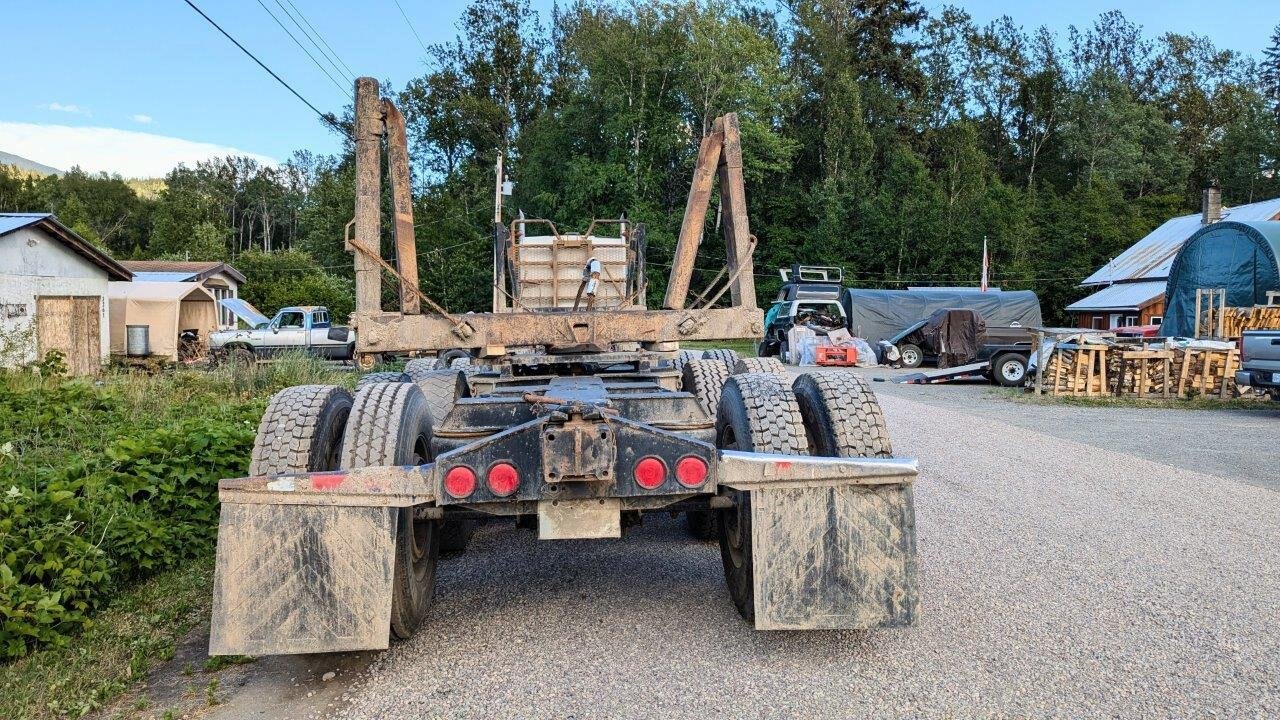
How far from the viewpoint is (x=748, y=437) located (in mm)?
4426

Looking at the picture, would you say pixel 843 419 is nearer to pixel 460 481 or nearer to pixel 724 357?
pixel 460 481

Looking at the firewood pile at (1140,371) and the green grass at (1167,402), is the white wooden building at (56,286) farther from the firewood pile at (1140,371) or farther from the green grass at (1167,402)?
the firewood pile at (1140,371)

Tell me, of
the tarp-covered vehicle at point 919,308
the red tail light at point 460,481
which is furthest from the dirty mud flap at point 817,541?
the tarp-covered vehicle at point 919,308

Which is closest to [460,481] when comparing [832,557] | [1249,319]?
[832,557]

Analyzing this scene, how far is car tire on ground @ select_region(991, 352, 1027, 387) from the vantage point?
2188 cm

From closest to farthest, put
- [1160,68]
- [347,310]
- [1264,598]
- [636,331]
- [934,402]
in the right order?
[1264,598]
[636,331]
[934,402]
[347,310]
[1160,68]

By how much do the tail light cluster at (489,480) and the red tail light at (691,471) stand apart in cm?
67

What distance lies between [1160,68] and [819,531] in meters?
85.4

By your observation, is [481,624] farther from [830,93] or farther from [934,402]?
[830,93]

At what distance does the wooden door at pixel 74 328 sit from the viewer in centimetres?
2322

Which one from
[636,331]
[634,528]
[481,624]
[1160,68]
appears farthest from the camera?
[1160,68]

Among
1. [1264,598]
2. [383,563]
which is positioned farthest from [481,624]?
[1264,598]

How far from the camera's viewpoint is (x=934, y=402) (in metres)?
17.8

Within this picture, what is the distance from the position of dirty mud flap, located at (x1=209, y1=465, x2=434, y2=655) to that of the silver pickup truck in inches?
612
